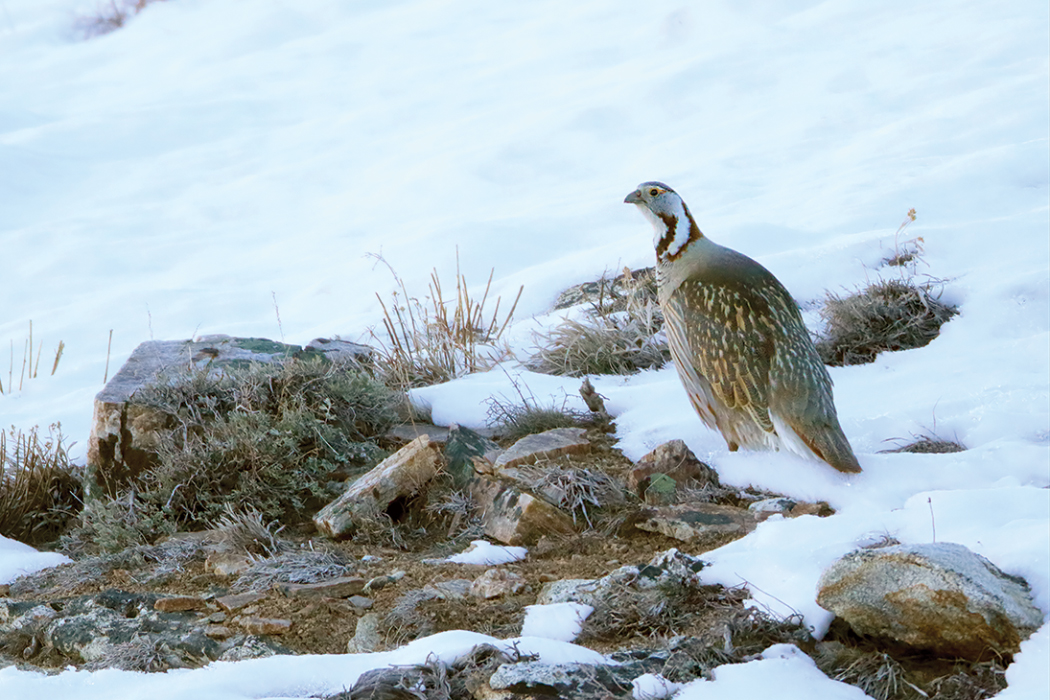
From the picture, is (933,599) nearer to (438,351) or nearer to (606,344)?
(606,344)

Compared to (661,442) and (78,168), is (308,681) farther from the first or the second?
(78,168)

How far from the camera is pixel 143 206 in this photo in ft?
50.9

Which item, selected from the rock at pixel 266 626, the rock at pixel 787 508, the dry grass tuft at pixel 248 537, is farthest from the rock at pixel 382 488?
the rock at pixel 787 508

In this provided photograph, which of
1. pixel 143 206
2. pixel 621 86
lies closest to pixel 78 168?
pixel 143 206

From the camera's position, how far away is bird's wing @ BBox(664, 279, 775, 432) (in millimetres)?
4883

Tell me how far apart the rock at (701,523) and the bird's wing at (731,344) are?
0.50m

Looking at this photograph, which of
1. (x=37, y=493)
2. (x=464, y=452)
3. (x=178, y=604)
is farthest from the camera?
(x=37, y=493)

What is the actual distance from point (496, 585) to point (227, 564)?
4.31ft

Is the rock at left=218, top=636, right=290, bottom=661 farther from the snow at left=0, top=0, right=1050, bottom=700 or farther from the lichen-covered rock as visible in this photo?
the lichen-covered rock

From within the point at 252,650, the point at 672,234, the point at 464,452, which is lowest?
the point at 252,650

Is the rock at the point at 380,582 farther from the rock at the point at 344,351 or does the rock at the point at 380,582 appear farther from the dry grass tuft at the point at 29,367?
the dry grass tuft at the point at 29,367

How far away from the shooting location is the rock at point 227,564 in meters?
4.70

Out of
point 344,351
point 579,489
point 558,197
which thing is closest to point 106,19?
point 558,197

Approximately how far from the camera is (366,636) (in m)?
3.91
